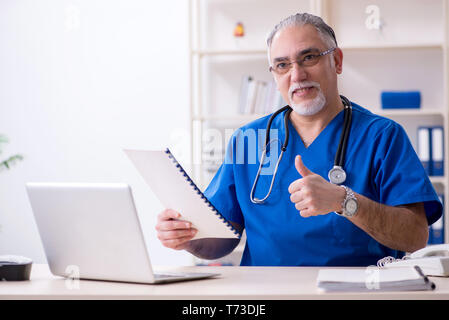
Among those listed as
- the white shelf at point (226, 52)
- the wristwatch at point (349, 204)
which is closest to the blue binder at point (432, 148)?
the white shelf at point (226, 52)

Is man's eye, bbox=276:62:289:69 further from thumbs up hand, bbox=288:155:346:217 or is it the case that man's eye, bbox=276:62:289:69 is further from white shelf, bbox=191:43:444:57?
white shelf, bbox=191:43:444:57

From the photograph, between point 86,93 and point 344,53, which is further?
point 86,93

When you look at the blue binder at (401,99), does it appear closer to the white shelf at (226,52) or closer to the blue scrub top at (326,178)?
the white shelf at (226,52)

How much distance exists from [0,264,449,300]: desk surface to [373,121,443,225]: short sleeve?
330 mm

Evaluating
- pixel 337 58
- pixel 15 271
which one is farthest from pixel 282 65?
pixel 15 271

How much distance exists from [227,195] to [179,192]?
0.51 meters

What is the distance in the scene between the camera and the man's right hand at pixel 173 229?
4.13 ft

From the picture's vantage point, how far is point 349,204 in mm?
1273

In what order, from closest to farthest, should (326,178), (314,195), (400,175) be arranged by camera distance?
(314,195) < (400,175) < (326,178)

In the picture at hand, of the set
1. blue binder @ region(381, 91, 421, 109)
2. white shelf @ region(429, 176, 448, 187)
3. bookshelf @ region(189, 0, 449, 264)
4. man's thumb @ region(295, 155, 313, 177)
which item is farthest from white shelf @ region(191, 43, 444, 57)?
man's thumb @ region(295, 155, 313, 177)

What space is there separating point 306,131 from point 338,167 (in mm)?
191

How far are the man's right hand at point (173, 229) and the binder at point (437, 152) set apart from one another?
2.16m

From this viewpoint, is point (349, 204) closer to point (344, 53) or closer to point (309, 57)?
point (309, 57)
